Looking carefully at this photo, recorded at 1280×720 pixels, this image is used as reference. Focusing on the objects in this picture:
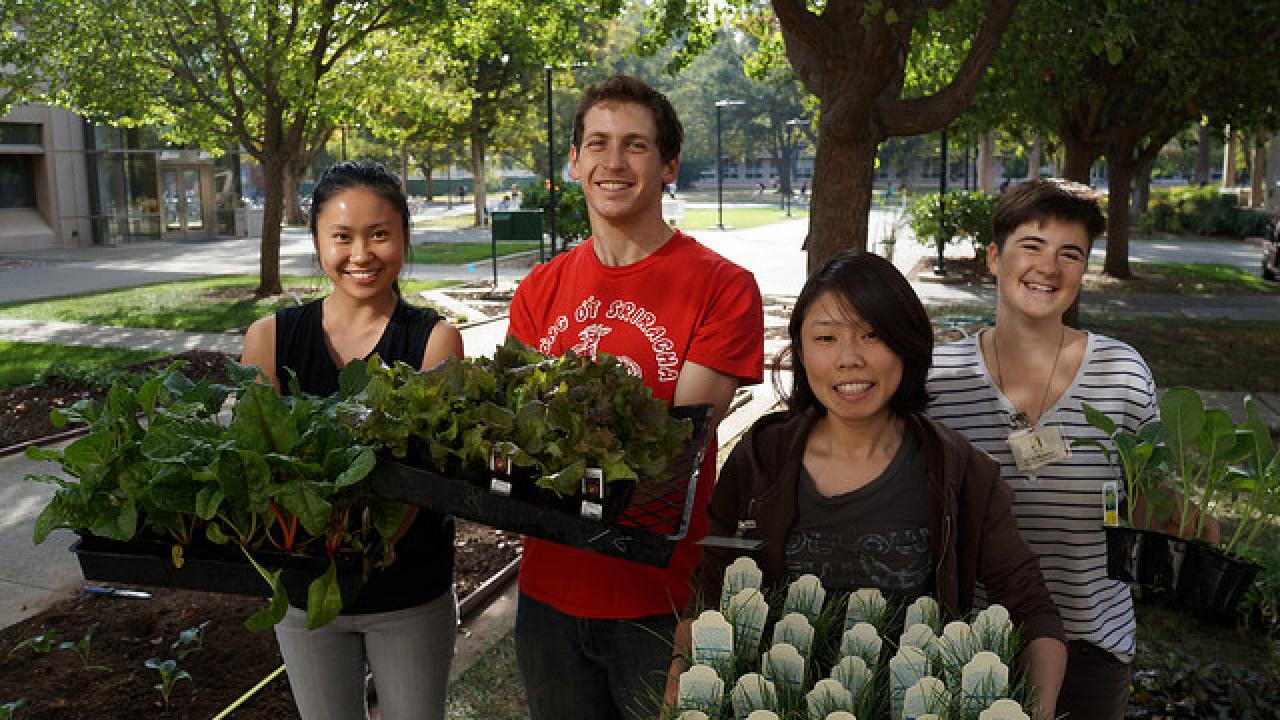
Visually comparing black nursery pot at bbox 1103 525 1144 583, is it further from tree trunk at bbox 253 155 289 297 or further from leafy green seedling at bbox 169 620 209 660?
tree trunk at bbox 253 155 289 297

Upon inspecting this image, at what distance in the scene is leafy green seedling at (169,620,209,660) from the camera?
3.92 m

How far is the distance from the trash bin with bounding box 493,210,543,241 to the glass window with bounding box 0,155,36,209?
16.6 metres

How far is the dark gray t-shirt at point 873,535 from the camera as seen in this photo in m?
1.87

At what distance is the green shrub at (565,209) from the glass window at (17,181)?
629 inches

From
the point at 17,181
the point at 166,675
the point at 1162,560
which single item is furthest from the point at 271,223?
the point at 1162,560

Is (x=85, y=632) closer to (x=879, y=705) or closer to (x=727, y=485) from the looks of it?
(x=727, y=485)

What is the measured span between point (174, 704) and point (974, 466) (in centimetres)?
305

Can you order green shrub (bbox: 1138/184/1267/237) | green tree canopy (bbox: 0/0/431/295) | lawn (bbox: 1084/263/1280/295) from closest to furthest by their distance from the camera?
green tree canopy (bbox: 0/0/431/295) → lawn (bbox: 1084/263/1280/295) → green shrub (bbox: 1138/184/1267/237)

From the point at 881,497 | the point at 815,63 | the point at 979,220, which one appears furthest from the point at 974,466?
the point at 979,220

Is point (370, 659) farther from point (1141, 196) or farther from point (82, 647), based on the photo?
point (1141, 196)

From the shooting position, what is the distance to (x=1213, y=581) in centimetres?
173

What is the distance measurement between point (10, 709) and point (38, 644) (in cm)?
65

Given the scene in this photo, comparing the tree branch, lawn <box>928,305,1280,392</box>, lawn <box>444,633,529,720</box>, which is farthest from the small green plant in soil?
lawn <box>928,305,1280,392</box>

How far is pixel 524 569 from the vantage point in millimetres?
2314
